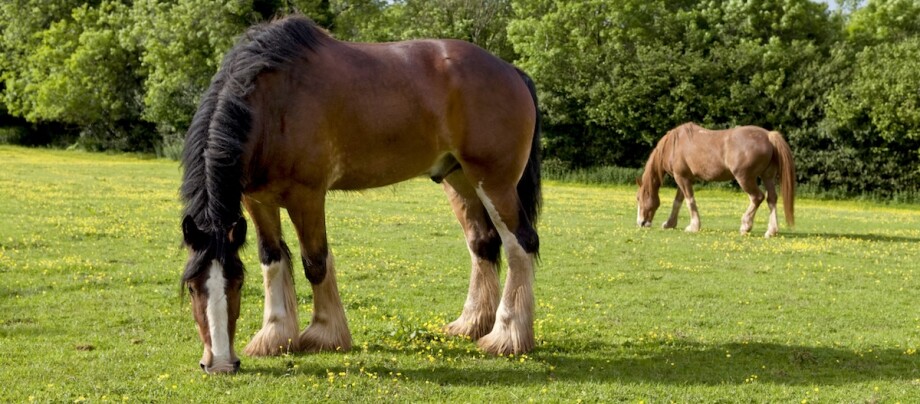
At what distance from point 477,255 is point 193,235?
2859mm

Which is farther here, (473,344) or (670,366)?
(473,344)

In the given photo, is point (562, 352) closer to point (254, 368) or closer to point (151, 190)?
point (254, 368)

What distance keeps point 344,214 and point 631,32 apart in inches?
1059

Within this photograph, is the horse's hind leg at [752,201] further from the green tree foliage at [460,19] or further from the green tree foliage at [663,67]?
the green tree foliage at [460,19]

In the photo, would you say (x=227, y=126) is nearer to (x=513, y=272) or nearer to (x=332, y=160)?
(x=332, y=160)

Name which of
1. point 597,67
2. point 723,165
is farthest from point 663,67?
point 723,165

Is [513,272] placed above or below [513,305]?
above

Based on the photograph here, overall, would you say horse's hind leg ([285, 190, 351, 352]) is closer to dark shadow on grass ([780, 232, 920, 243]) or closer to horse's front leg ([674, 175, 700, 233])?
horse's front leg ([674, 175, 700, 233])

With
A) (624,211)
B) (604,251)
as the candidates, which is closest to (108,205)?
(604,251)

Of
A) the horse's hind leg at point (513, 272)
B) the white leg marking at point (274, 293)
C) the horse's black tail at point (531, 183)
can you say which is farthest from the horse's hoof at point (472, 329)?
the white leg marking at point (274, 293)

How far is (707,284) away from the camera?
10984mm

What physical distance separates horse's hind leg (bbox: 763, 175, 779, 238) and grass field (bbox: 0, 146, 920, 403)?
27cm

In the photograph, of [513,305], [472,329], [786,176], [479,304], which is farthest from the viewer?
[786,176]

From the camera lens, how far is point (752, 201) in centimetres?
1767
